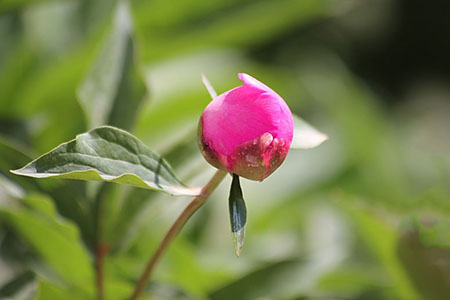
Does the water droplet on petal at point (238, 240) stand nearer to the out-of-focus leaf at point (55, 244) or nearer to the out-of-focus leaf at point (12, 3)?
the out-of-focus leaf at point (55, 244)

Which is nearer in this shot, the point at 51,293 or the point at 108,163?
the point at 108,163

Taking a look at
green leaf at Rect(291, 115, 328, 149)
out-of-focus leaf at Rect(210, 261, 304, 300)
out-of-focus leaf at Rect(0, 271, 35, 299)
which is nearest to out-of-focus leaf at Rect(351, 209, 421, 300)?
out-of-focus leaf at Rect(210, 261, 304, 300)

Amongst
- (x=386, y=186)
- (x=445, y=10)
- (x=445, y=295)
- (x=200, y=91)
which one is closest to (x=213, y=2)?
(x=200, y=91)

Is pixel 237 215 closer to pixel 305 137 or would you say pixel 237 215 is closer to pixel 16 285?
pixel 305 137

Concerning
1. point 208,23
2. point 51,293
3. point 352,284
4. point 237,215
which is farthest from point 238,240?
point 208,23

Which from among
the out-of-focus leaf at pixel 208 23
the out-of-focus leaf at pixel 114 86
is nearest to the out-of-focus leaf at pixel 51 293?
the out-of-focus leaf at pixel 114 86
